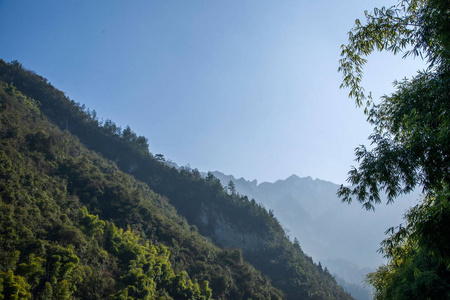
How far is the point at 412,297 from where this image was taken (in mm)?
8758

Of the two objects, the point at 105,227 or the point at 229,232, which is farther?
the point at 229,232

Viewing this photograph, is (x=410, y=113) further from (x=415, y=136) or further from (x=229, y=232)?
(x=229, y=232)

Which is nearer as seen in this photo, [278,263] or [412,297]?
[412,297]

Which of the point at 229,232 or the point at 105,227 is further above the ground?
the point at 229,232

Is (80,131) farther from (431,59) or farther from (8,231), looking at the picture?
(431,59)

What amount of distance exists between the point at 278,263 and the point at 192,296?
111 ft

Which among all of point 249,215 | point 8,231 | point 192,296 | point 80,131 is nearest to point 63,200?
point 8,231

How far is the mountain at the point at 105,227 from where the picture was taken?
1808cm

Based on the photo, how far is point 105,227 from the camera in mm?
27812

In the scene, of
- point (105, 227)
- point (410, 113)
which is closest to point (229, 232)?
point (105, 227)

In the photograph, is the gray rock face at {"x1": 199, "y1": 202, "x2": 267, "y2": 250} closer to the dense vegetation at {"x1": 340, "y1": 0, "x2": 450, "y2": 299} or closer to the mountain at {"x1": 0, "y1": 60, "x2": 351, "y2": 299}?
the mountain at {"x1": 0, "y1": 60, "x2": 351, "y2": 299}

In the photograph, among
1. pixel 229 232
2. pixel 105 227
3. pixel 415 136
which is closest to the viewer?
pixel 415 136

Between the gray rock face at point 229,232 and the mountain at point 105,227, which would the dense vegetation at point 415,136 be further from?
the gray rock face at point 229,232

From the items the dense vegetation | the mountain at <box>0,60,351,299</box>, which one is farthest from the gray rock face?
the dense vegetation
